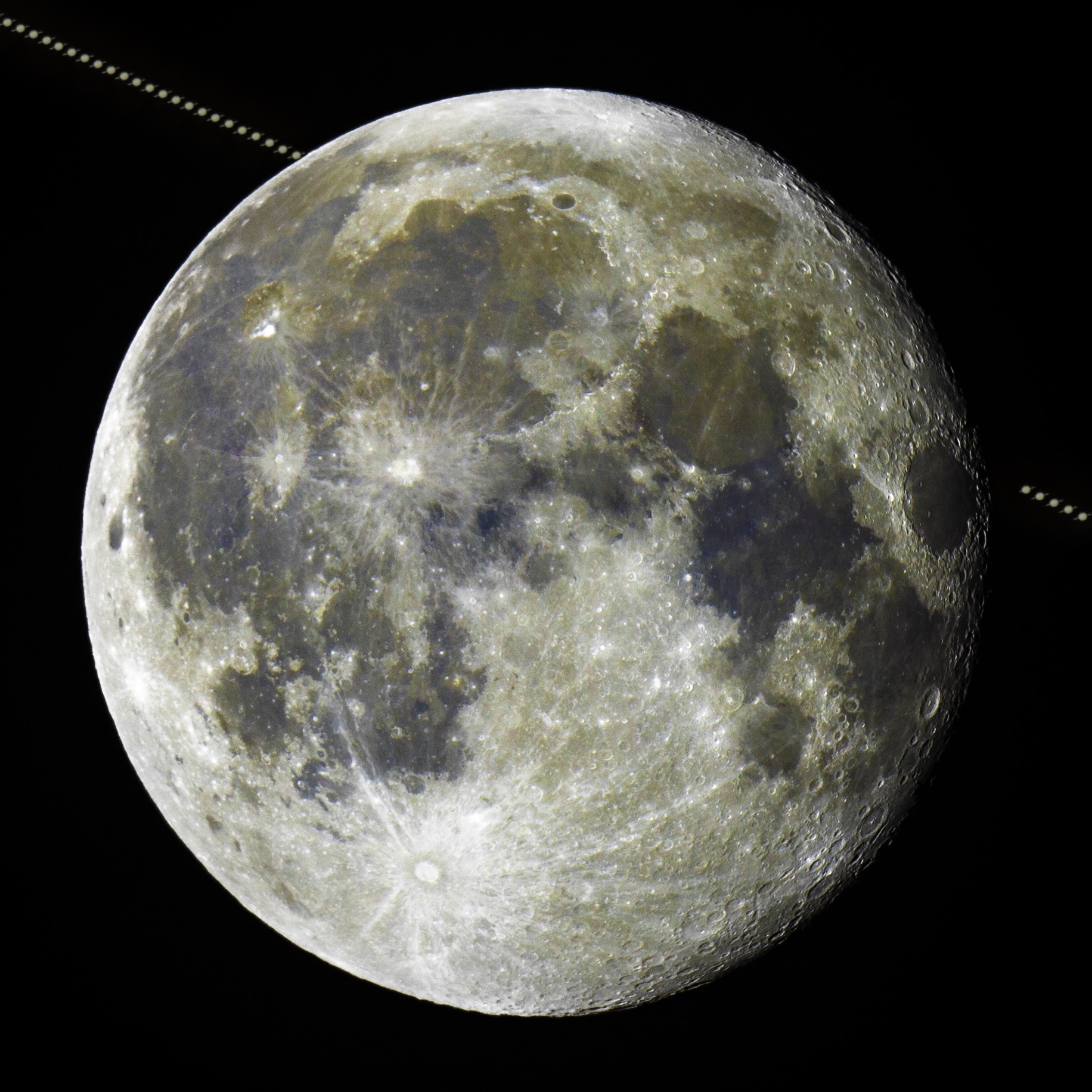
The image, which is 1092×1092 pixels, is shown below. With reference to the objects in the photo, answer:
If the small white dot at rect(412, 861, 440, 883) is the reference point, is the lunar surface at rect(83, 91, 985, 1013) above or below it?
above

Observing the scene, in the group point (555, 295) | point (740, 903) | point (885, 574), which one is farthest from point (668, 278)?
point (740, 903)

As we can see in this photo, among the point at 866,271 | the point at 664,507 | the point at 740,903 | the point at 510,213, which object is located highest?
the point at 866,271

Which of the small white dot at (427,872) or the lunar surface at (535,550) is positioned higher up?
the lunar surface at (535,550)

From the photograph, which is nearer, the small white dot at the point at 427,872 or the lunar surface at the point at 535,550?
the lunar surface at the point at 535,550

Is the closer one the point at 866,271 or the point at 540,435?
the point at 540,435

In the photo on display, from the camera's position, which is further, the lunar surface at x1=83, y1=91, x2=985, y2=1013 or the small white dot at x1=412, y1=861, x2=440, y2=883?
the small white dot at x1=412, y1=861, x2=440, y2=883

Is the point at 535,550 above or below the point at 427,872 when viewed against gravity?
above

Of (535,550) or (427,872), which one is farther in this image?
(427,872)

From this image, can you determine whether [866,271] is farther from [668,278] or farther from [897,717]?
[897,717]
